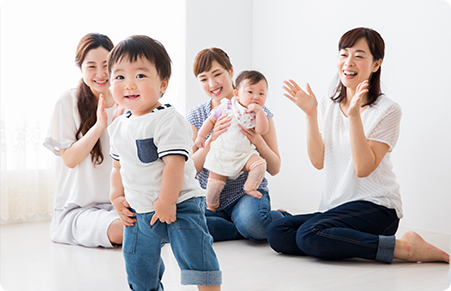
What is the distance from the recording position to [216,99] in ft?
7.25

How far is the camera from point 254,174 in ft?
6.66

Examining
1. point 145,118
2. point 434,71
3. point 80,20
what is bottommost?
point 145,118

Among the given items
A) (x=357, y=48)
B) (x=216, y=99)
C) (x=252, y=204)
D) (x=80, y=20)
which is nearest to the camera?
(x=357, y=48)

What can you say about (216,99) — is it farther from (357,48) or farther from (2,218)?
(2,218)

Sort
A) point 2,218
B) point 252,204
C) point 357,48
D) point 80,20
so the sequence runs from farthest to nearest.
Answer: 1. point 80,20
2. point 2,218
3. point 252,204
4. point 357,48

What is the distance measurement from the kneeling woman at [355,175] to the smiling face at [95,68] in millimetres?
833

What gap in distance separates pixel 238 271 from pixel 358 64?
96 centimetres

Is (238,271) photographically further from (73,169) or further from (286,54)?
(286,54)

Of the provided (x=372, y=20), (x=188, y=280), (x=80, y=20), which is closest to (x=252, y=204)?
(x=188, y=280)

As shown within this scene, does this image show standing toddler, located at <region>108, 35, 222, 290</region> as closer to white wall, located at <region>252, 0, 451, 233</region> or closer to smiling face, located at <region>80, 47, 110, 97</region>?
smiling face, located at <region>80, 47, 110, 97</region>

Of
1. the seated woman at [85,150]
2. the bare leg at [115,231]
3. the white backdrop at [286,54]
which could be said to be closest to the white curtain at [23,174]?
the white backdrop at [286,54]

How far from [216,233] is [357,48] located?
3.40ft

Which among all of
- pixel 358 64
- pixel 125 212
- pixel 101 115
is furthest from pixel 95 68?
pixel 358 64

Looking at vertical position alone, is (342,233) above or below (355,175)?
below
